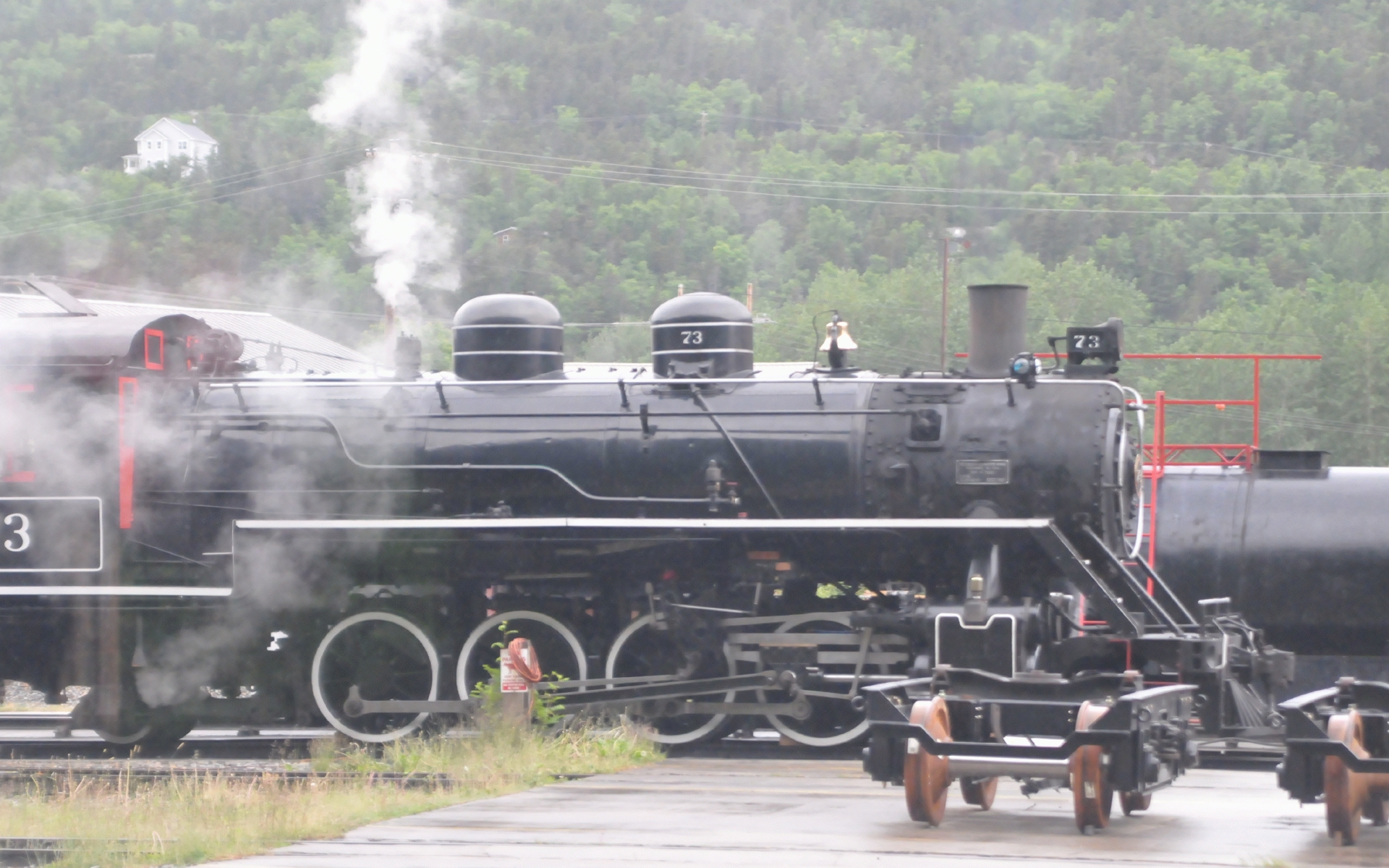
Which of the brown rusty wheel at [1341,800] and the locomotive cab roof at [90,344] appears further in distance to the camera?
the locomotive cab roof at [90,344]

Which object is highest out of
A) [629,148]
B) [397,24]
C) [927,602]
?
[629,148]

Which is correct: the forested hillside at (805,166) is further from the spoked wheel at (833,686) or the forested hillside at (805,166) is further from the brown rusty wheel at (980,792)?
the brown rusty wheel at (980,792)

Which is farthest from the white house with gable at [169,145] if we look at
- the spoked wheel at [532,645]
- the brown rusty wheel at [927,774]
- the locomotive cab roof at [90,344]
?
the brown rusty wheel at [927,774]

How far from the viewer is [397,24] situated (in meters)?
19.5

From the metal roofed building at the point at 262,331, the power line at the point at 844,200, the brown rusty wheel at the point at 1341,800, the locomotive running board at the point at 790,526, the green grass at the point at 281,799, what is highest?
the power line at the point at 844,200

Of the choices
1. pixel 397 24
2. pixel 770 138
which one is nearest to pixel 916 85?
pixel 770 138

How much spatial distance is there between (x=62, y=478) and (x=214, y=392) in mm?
1253

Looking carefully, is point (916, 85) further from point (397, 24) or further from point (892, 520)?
point (892, 520)

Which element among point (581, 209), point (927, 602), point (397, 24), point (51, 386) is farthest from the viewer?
point (581, 209)

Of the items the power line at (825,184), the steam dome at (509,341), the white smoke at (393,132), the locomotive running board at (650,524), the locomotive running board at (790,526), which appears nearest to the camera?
the locomotive running board at (790,526)

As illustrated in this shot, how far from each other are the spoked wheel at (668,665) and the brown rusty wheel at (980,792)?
3.46m

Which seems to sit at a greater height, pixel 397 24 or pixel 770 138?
pixel 770 138

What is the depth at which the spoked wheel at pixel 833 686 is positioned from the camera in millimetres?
10727

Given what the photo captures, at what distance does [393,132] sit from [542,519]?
405 inches
